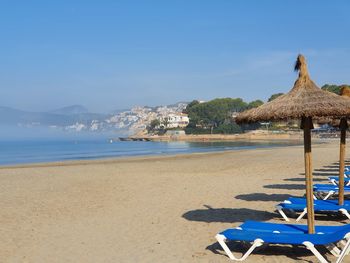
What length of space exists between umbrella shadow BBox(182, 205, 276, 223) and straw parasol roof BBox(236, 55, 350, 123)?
113 inches

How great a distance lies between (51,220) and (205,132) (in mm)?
120343

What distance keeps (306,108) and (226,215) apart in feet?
13.3

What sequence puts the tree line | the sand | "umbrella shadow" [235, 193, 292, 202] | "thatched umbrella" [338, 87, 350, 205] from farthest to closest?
1. the tree line
2. "umbrella shadow" [235, 193, 292, 202]
3. "thatched umbrella" [338, 87, 350, 205]
4. the sand

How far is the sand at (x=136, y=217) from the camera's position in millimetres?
6605

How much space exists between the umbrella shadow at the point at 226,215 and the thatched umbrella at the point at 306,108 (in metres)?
2.72

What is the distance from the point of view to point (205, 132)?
129250 millimetres

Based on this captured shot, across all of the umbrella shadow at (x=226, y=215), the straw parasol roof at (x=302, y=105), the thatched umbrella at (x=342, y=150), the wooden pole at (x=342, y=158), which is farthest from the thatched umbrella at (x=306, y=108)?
the umbrella shadow at (x=226, y=215)

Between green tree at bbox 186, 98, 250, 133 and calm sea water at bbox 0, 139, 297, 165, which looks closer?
calm sea water at bbox 0, 139, 297, 165

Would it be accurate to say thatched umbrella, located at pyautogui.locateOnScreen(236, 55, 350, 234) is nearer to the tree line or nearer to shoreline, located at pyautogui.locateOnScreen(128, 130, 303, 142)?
shoreline, located at pyautogui.locateOnScreen(128, 130, 303, 142)

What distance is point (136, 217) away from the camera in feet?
31.0

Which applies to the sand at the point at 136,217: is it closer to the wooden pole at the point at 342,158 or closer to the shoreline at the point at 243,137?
the wooden pole at the point at 342,158

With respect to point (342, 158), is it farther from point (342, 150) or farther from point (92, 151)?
point (92, 151)

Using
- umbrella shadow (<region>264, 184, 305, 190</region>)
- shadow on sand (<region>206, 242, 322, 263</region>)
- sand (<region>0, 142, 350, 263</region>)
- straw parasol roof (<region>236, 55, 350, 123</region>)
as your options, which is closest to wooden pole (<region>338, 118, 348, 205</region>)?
sand (<region>0, 142, 350, 263</region>)

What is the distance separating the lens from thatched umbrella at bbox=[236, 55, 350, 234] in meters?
5.80
